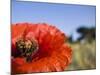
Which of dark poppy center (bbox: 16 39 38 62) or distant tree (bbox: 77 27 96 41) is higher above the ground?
distant tree (bbox: 77 27 96 41)

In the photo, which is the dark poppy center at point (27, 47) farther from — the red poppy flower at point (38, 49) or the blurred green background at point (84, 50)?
the blurred green background at point (84, 50)

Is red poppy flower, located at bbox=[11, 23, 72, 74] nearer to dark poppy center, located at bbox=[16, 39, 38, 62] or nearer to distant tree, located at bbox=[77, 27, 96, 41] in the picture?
dark poppy center, located at bbox=[16, 39, 38, 62]

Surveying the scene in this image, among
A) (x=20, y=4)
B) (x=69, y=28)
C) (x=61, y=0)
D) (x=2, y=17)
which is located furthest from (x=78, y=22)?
(x=2, y=17)

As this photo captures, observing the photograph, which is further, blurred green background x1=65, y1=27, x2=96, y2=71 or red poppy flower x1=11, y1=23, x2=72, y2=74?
blurred green background x1=65, y1=27, x2=96, y2=71

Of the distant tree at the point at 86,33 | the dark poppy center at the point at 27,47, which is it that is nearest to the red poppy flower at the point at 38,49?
the dark poppy center at the point at 27,47

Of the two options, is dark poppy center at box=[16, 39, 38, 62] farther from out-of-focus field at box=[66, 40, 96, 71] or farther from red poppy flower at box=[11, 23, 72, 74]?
out-of-focus field at box=[66, 40, 96, 71]

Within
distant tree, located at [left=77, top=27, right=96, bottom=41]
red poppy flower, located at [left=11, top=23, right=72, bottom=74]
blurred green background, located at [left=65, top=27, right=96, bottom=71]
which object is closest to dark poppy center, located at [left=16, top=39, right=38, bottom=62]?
red poppy flower, located at [left=11, top=23, right=72, bottom=74]

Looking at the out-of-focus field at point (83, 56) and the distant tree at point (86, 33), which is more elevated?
the distant tree at point (86, 33)
